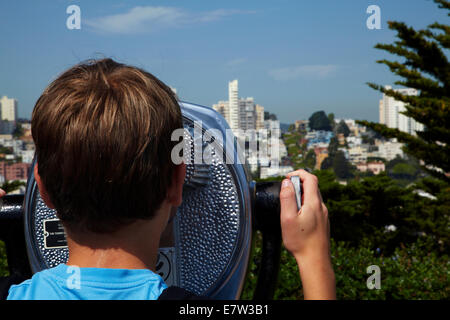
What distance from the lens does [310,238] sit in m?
0.69

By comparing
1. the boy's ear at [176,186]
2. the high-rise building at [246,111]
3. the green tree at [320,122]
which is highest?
the green tree at [320,122]

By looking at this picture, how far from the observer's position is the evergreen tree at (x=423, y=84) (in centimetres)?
490

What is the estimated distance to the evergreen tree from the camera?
490 centimetres

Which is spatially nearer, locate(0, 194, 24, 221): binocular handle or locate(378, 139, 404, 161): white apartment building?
locate(0, 194, 24, 221): binocular handle

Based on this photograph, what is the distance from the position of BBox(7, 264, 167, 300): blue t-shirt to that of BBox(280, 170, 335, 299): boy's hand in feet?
0.63

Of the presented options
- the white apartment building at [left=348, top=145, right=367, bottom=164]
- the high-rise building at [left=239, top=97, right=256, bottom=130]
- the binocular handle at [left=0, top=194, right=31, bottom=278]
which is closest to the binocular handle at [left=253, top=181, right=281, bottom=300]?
the binocular handle at [left=0, top=194, right=31, bottom=278]

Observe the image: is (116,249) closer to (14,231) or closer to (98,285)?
(98,285)

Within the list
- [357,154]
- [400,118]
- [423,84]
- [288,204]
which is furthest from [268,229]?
[357,154]

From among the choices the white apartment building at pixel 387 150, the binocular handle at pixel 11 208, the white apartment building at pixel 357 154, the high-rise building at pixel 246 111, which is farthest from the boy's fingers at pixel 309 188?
the white apartment building at pixel 387 150

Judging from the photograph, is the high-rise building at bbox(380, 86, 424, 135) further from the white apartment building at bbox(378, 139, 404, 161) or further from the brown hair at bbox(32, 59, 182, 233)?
the brown hair at bbox(32, 59, 182, 233)

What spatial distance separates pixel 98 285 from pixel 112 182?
14 cm

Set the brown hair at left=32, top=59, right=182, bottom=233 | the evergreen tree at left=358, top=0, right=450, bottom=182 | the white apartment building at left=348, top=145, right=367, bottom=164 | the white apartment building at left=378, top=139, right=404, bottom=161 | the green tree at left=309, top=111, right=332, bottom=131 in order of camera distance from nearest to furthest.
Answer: the brown hair at left=32, top=59, right=182, bottom=233, the evergreen tree at left=358, top=0, right=450, bottom=182, the white apartment building at left=348, top=145, right=367, bottom=164, the white apartment building at left=378, top=139, right=404, bottom=161, the green tree at left=309, top=111, right=332, bottom=131

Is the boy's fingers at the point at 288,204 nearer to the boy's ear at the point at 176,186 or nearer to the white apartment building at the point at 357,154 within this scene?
the boy's ear at the point at 176,186
